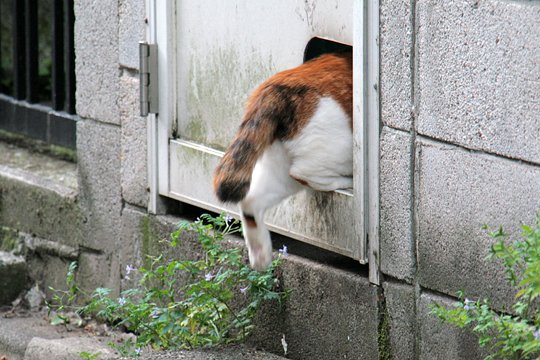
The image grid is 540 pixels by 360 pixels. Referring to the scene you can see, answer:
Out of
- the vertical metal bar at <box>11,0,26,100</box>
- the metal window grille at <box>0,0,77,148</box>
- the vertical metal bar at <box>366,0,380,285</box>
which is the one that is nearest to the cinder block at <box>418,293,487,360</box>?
the vertical metal bar at <box>366,0,380,285</box>

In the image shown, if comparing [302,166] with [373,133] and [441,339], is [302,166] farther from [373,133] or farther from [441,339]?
[441,339]

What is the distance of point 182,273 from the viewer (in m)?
4.75

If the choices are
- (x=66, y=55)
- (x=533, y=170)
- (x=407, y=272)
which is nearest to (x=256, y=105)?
(x=407, y=272)

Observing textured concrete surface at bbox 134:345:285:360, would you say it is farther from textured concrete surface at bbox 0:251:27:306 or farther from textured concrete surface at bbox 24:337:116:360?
textured concrete surface at bbox 0:251:27:306

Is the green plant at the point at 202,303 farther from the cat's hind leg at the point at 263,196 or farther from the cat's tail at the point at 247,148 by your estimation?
the cat's tail at the point at 247,148

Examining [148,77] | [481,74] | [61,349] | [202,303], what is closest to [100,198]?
[148,77]

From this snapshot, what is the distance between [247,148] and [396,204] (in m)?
0.52

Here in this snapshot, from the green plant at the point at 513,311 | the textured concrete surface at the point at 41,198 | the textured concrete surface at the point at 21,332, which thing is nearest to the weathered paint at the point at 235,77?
the green plant at the point at 513,311

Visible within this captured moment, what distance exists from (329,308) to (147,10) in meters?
1.51

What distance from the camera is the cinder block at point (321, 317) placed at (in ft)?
12.9

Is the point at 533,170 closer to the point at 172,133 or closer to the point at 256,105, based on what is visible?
the point at 256,105

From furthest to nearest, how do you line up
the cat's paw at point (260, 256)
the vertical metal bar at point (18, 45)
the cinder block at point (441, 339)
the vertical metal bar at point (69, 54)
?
the vertical metal bar at point (18, 45) < the vertical metal bar at point (69, 54) < the cat's paw at point (260, 256) < the cinder block at point (441, 339)

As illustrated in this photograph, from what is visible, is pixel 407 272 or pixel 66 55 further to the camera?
pixel 66 55

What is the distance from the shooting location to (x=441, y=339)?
12.0 feet
